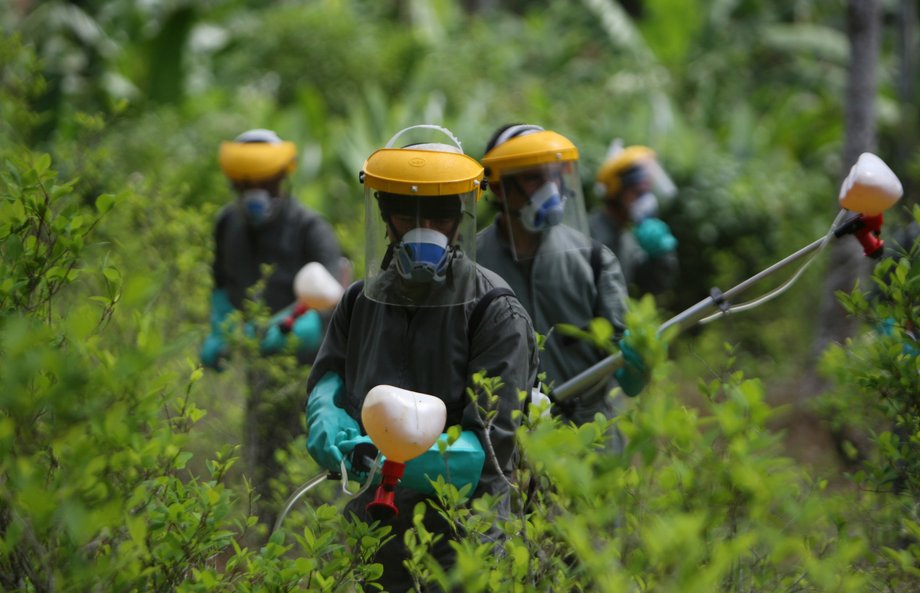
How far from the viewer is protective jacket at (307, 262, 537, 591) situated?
9.91 feet

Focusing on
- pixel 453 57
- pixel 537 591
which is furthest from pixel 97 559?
pixel 453 57

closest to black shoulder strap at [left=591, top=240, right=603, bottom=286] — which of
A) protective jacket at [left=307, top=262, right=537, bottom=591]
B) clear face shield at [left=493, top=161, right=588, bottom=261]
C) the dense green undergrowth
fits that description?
clear face shield at [left=493, top=161, right=588, bottom=261]

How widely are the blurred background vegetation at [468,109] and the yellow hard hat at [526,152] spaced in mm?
1624

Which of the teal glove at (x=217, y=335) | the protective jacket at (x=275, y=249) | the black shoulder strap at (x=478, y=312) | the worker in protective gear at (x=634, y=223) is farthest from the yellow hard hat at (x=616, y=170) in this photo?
the black shoulder strap at (x=478, y=312)

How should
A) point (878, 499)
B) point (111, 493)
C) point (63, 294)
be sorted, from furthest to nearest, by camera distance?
point (63, 294)
point (878, 499)
point (111, 493)

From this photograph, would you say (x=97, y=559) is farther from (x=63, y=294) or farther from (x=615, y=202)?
(x=615, y=202)

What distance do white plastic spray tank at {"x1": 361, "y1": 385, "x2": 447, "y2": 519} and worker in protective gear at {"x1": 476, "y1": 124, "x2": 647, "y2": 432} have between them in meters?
1.30

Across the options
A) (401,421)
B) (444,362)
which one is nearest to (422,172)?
(444,362)

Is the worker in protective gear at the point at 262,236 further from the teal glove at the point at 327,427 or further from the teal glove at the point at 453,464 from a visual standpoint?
the teal glove at the point at 453,464

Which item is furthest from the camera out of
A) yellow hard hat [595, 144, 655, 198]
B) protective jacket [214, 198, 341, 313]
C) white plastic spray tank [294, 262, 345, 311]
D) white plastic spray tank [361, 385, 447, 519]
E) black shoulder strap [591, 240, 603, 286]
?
yellow hard hat [595, 144, 655, 198]

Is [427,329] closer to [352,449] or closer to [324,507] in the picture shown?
[352,449]

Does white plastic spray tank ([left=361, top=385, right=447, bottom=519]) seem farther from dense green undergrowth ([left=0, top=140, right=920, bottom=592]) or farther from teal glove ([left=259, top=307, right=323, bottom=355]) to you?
teal glove ([left=259, top=307, right=323, bottom=355])

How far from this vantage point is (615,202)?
19.5 feet

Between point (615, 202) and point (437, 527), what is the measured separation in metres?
3.11
